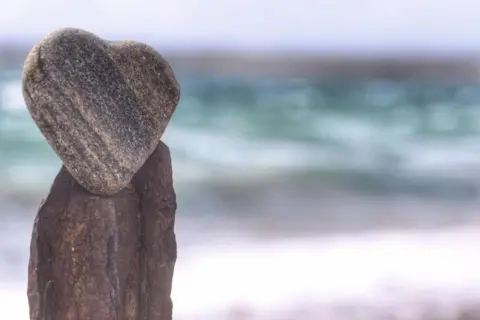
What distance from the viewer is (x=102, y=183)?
1.41 metres

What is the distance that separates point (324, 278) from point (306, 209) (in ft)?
5.89

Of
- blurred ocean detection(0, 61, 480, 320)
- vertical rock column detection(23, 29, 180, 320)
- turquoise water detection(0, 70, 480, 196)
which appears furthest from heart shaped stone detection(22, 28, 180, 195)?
turquoise water detection(0, 70, 480, 196)

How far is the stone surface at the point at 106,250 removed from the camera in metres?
1.46

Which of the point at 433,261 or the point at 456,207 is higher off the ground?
the point at 456,207

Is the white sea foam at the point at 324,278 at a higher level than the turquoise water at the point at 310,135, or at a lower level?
lower

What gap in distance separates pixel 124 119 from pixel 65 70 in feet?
0.50

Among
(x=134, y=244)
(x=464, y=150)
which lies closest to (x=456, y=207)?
(x=464, y=150)

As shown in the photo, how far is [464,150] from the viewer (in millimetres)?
8570

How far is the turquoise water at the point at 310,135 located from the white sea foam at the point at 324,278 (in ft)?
7.03

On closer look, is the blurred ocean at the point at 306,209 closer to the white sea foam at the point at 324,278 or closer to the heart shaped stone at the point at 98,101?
the white sea foam at the point at 324,278

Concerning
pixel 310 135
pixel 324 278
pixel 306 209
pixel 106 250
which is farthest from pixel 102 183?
pixel 310 135

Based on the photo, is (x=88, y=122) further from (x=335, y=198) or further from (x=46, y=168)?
(x=46, y=168)

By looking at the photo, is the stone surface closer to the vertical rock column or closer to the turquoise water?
the vertical rock column

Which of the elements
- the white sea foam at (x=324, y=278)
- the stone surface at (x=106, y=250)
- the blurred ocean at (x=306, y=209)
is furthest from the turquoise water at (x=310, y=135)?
the stone surface at (x=106, y=250)
